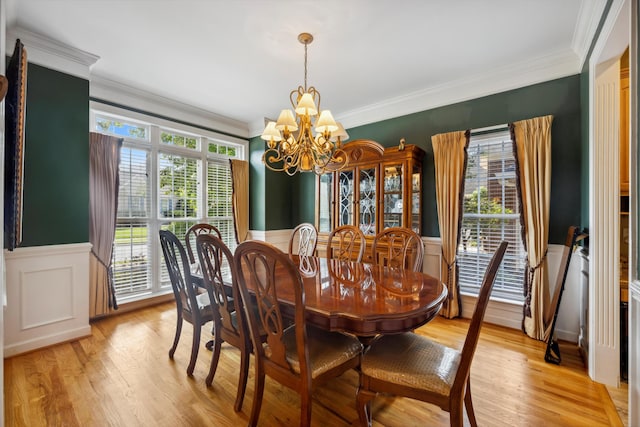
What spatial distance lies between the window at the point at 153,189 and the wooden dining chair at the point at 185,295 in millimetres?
1596

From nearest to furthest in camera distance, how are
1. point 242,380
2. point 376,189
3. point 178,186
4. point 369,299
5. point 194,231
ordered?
point 369,299 < point 242,380 < point 194,231 < point 376,189 < point 178,186

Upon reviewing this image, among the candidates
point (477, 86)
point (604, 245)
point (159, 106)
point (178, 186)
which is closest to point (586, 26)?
point (477, 86)

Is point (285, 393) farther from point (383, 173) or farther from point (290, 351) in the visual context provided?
point (383, 173)

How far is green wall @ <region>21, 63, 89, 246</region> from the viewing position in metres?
2.48

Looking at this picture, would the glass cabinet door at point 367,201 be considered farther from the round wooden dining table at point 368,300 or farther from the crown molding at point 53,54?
the crown molding at point 53,54

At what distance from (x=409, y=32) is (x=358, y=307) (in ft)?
7.20

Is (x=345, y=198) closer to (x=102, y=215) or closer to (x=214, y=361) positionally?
(x=214, y=361)

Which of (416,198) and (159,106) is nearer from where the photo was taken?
(416,198)

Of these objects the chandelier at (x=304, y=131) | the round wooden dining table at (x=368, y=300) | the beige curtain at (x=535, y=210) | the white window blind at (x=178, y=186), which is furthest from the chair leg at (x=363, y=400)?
the white window blind at (x=178, y=186)

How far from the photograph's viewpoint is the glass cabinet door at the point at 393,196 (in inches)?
131

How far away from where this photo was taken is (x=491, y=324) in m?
3.05

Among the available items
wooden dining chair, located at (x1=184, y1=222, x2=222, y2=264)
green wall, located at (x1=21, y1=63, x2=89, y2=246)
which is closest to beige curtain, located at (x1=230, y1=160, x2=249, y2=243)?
wooden dining chair, located at (x1=184, y1=222, x2=222, y2=264)

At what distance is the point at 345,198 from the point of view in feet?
12.5

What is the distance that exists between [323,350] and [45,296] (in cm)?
271
